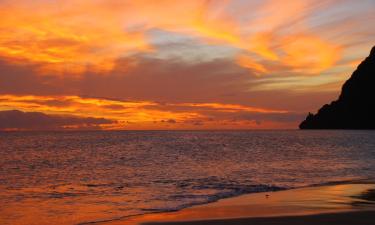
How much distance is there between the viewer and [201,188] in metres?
29.0

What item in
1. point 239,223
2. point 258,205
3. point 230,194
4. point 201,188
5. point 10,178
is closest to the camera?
point 239,223

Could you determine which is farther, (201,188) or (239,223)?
(201,188)

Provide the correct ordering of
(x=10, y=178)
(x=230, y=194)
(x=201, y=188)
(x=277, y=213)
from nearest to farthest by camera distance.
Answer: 1. (x=277, y=213)
2. (x=230, y=194)
3. (x=201, y=188)
4. (x=10, y=178)

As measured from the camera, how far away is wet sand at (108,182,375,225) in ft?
52.9

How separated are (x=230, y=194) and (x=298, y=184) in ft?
24.0

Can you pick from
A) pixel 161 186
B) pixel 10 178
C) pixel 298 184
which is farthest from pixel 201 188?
pixel 10 178

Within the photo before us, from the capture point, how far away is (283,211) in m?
18.2

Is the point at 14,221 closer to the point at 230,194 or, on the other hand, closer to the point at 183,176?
the point at 230,194

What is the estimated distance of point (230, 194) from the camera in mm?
25719

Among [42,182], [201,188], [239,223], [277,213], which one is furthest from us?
[42,182]

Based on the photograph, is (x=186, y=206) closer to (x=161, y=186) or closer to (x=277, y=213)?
(x=277, y=213)

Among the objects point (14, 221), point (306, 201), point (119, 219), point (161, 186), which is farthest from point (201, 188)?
point (14, 221)

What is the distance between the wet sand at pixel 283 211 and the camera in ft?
52.9

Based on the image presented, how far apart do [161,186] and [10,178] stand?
583 inches
